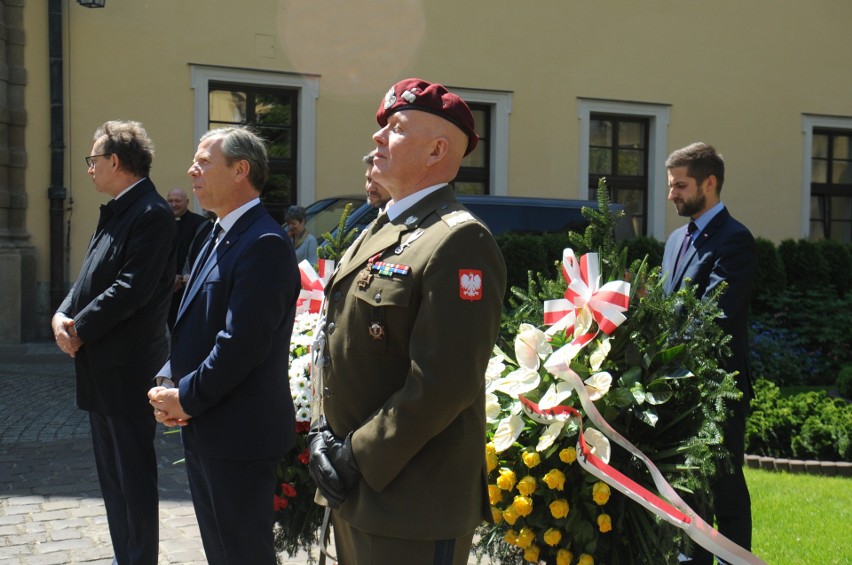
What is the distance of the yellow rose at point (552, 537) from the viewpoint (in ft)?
10.9

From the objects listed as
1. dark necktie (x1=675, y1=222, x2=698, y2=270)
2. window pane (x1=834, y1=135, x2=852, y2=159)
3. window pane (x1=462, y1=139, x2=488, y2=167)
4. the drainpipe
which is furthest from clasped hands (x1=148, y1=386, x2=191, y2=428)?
window pane (x1=834, y1=135, x2=852, y2=159)

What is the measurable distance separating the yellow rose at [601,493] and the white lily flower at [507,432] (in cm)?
32

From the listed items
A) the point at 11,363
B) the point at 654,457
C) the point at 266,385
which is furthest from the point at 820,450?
the point at 11,363

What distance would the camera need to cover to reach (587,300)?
3453 millimetres

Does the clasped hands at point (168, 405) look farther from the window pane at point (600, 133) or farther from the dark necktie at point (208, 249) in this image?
the window pane at point (600, 133)

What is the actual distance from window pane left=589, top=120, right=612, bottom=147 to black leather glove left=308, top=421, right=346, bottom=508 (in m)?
13.9

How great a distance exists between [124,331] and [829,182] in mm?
16363

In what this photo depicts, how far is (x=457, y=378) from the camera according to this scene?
2.22 meters

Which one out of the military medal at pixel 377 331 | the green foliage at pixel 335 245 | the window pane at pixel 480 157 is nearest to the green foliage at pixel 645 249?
the window pane at pixel 480 157

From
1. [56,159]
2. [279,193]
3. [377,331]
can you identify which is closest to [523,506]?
[377,331]

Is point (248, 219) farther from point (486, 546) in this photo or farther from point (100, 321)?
point (486, 546)

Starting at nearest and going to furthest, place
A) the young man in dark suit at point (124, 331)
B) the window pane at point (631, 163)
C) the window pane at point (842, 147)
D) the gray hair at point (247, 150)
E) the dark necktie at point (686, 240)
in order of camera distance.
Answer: the gray hair at point (247, 150), the young man in dark suit at point (124, 331), the dark necktie at point (686, 240), the window pane at point (631, 163), the window pane at point (842, 147)

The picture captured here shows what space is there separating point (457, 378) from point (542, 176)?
1307 centimetres

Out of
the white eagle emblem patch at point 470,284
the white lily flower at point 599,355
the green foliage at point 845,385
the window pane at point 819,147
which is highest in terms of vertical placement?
the window pane at point 819,147
